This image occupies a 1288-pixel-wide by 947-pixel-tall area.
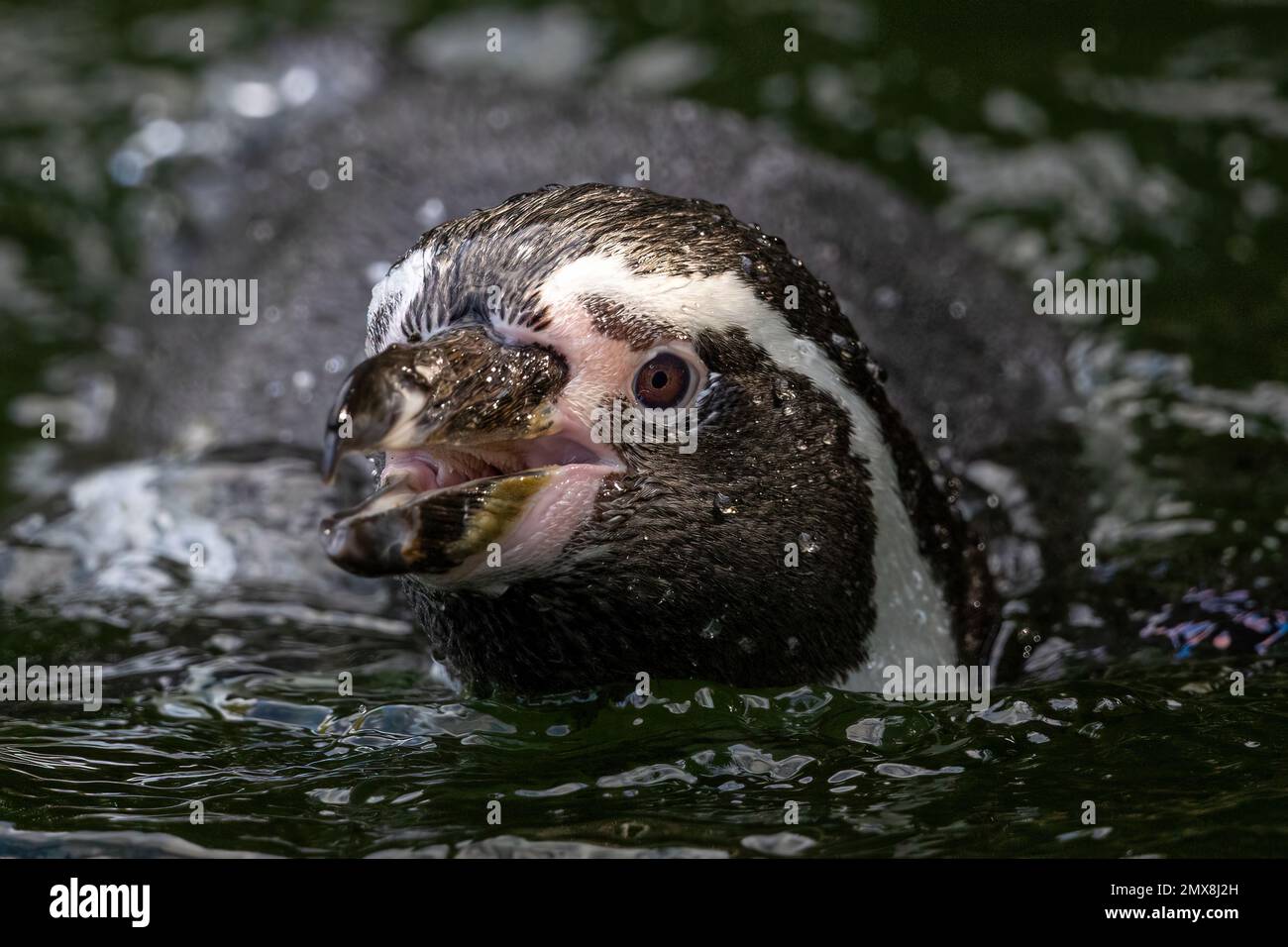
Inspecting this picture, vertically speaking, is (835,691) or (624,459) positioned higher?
(624,459)

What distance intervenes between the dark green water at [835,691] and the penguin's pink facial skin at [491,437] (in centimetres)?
49

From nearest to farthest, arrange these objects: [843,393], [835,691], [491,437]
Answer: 1. [491,437]
2. [843,393]
3. [835,691]

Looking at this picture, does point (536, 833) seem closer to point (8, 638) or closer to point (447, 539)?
point (447, 539)

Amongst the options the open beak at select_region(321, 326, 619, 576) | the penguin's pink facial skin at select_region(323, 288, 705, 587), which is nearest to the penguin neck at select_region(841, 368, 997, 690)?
the penguin's pink facial skin at select_region(323, 288, 705, 587)

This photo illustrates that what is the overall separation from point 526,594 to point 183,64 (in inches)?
202

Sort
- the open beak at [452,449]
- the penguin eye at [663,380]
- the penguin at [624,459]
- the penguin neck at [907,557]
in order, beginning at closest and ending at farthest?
the open beak at [452,449], the penguin at [624,459], the penguin eye at [663,380], the penguin neck at [907,557]

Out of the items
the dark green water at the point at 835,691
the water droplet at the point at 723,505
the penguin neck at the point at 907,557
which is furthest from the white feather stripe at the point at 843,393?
the water droplet at the point at 723,505

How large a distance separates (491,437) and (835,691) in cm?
92

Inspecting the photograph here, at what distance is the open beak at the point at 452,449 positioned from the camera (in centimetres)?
266

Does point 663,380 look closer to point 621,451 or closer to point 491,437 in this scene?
point 621,451

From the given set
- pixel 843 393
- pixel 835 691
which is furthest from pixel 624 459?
pixel 835 691

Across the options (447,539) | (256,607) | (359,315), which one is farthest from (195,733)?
(359,315)

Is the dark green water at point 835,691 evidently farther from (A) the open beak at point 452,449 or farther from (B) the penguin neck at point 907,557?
(A) the open beak at point 452,449

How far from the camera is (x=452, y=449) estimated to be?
112 inches
